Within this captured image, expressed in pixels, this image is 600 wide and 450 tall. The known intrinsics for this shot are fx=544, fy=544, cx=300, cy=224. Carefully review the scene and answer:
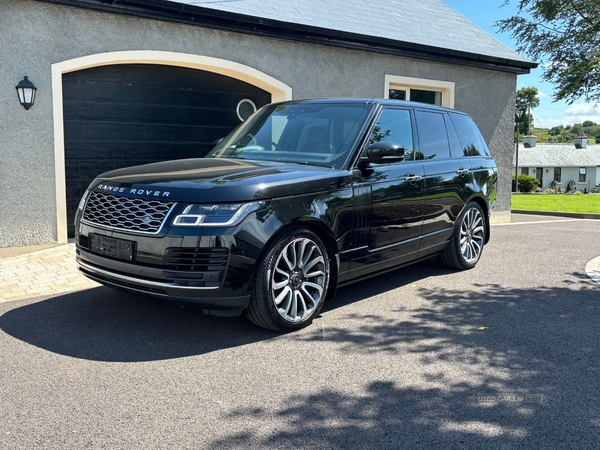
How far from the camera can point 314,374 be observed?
11.8ft

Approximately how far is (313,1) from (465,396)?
928cm

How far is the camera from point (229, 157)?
5.30m

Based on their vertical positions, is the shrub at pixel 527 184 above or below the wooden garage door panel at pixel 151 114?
below

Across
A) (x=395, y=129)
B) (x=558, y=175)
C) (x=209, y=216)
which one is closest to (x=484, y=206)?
(x=395, y=129)

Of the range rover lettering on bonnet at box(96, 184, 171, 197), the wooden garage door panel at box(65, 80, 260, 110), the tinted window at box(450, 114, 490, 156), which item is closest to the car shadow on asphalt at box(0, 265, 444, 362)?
the range rover lettering on bonnet at box(96, 184, 171, 197)

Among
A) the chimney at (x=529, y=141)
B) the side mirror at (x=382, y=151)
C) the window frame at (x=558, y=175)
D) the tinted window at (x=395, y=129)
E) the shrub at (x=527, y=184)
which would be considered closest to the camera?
the side mirror at (x=382, y=151)

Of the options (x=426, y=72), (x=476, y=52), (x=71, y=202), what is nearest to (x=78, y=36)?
(x=71, y=202)

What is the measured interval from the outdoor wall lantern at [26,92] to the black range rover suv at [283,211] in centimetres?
325

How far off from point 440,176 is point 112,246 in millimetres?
3547

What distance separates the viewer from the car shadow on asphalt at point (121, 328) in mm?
3955

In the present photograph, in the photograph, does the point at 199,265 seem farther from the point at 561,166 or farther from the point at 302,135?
the point at 561,166

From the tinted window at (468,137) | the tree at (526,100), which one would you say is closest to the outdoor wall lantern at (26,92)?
the tinted window at (468,137)

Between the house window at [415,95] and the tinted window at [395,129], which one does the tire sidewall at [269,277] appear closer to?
the tinted window at [395,129]

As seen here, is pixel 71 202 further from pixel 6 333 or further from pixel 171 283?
pixel 171 283
